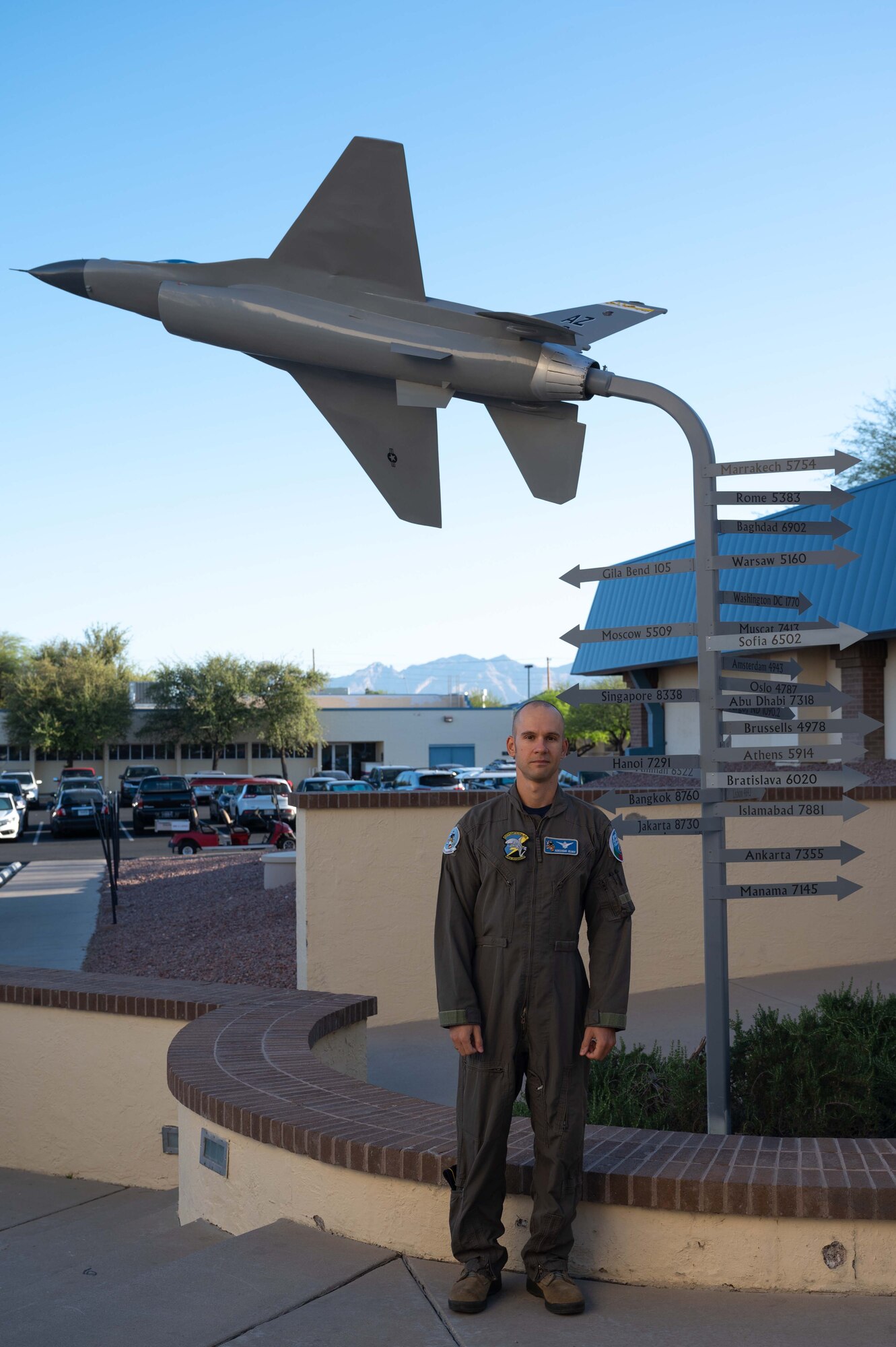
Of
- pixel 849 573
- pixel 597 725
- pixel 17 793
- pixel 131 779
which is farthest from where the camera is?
pixel 597 725

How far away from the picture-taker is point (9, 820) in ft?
109

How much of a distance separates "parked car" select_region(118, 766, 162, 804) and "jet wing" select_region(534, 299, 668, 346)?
130ft

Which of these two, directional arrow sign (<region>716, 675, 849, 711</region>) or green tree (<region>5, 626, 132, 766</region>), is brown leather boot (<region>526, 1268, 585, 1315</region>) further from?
green tree (<region>5, 626, 132, 766</region>)

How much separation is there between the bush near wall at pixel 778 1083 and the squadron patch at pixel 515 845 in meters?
1.63

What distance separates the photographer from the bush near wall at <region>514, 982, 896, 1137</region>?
16.1 ft

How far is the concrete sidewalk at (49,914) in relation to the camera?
39.8ft

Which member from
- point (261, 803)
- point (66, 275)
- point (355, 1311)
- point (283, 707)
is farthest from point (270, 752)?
point (355, 1311)

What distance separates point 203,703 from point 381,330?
2367 inches

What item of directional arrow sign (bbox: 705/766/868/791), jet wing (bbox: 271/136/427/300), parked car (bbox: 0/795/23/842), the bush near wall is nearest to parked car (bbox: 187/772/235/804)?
parked car (bbox: 0/795/23/842)

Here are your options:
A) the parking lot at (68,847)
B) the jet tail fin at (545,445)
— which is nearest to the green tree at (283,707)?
the parking lot at (68,847)

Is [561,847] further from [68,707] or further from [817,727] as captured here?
[68,707]

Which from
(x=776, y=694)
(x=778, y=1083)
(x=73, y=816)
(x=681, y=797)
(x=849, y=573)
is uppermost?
(x=849, y=573)

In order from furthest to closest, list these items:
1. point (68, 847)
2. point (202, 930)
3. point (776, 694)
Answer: point (68, 847) → point (202, 930) → point (776, 694)

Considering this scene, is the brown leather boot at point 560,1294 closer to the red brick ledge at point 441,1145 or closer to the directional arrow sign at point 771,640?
the red brick ledge at point 441,1145
